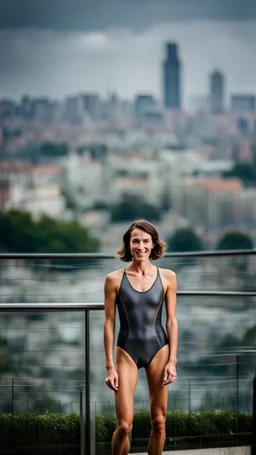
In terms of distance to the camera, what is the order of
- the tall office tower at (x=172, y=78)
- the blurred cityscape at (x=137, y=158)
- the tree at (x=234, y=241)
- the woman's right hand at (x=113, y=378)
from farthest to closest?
the tall office tower at (x=172, y=78), the blurred cityscape at (x=137, y=158), the tree at (x=234, y=241), the woman's right hand at (x=113, y=378)

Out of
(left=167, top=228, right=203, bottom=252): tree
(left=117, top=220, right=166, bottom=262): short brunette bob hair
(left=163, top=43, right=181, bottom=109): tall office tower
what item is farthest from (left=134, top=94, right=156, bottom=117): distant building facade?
(left=117, top=220, right=166, bottom=262): short brunette bob hair

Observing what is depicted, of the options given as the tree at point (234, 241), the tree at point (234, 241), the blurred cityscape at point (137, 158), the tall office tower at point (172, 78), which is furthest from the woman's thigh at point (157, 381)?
the tall office tower at point (172, 78)

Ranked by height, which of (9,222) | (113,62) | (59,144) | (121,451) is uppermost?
(113,62)

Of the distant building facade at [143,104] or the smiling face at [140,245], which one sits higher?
the distant building facade at [143,104]

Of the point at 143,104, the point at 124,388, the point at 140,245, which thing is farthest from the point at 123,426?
the point at 143,104

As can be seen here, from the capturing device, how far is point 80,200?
49594 mm

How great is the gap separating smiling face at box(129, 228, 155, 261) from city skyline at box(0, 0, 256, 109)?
1979 inches

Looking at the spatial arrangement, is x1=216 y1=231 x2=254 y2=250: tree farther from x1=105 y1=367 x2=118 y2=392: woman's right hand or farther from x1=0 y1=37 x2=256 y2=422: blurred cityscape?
x1=105 y1=367 x2=118 y2=392: woman's right hand

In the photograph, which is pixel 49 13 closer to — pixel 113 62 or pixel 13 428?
pixel 113 62

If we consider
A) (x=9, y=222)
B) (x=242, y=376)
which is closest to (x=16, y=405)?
(x=242, y=376)

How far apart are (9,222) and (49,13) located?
15.5m

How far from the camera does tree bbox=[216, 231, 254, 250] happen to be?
149 ft

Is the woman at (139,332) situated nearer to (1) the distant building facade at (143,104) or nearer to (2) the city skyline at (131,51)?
(2) the city skyline at (131,51)

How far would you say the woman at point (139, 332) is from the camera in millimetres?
2514
